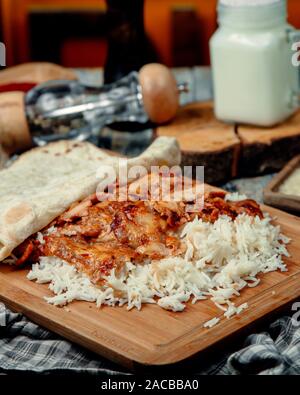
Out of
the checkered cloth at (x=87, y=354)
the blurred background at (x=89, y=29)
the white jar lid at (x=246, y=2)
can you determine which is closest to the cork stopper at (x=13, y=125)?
the white jar lid at (x=246, y=2)

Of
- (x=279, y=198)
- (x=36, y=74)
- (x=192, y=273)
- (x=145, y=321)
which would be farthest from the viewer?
(x=36, y=74)

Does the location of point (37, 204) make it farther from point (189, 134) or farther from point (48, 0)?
point (48, 0)

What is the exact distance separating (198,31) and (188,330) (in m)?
4.82

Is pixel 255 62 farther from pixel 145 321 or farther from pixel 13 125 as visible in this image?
pixel 145 321

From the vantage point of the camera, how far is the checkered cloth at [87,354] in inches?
101

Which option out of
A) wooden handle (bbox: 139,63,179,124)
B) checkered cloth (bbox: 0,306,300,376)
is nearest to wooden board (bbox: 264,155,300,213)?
checkered cloth (bbox: 0,306,300,376)

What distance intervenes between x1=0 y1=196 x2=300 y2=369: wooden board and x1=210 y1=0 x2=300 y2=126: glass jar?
1483 millimetres

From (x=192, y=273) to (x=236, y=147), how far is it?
147 cm

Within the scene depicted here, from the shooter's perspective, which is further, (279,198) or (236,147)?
(236,147)

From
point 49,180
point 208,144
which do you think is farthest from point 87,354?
point 208,144

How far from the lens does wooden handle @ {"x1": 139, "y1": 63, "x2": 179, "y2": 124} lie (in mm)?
4406

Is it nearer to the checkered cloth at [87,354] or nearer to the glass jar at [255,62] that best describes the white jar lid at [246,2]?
the glass jar at [255,62]

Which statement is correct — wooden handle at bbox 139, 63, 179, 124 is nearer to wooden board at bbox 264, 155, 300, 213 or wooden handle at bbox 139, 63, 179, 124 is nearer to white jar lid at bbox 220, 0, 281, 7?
white jar lid at bbox 220, 0, 281, 7

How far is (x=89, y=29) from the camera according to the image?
719 cm
